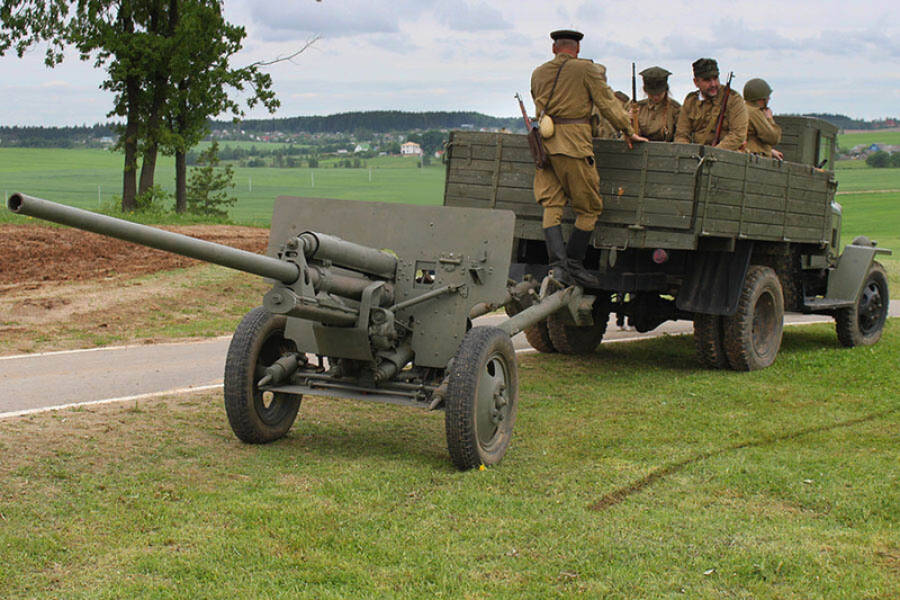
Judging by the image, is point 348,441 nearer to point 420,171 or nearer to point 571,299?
A: point 571,299

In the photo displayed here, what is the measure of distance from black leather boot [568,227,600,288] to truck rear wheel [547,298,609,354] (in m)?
1.75

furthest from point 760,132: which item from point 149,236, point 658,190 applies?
point 149,236

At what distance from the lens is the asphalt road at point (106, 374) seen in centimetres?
870

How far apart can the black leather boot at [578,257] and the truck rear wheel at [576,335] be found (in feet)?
5.75

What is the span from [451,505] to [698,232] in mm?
4333

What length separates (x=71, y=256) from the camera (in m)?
17.0

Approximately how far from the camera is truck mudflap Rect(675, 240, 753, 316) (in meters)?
10.4

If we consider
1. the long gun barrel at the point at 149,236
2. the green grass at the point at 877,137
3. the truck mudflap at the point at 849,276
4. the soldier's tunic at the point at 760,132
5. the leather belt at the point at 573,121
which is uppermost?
the green grass at the point at 877,137

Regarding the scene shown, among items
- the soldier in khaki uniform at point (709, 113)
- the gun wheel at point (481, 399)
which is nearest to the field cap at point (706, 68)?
the soldier in khaki uniform at point (709, 113)

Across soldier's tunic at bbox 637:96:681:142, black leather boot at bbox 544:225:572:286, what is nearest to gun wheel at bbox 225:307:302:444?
black leather boot at bbox 544:225:572:286

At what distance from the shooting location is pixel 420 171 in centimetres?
6362

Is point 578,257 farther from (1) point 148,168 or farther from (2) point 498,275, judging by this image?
(1) point 148,168

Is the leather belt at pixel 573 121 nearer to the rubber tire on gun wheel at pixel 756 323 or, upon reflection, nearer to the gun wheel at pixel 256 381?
the rubber tire on gun wheel at pixel 756 323

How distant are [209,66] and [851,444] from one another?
22877mm
